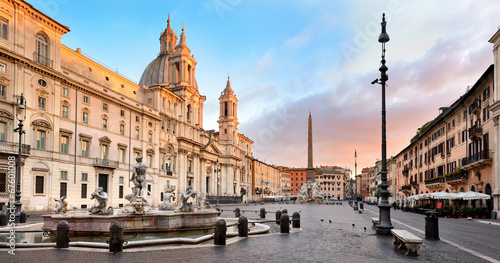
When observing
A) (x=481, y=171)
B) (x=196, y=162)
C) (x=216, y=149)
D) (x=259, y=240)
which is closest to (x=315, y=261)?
(x=259, y=240)

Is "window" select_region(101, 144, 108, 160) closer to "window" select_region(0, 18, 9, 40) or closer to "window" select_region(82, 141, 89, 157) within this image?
"window" select_region(82, 141, 89, 157)

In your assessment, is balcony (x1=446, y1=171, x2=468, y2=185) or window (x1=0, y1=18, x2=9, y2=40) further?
balcony (x1=446, y1=171, x2=468, y2=185)

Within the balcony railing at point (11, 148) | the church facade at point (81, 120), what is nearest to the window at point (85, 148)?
the church facade at point (81, 120)

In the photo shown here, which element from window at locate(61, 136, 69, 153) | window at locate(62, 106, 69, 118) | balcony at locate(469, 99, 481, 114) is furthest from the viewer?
window at locate(62, 106, 69, 118)

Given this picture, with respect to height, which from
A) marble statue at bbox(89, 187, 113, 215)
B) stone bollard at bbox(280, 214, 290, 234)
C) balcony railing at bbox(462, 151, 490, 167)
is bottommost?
stone bollard at bbox(280, 214, 290, 234)

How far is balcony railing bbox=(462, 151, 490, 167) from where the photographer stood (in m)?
30.0

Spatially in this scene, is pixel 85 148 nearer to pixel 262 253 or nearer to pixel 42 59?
pixel 42 59

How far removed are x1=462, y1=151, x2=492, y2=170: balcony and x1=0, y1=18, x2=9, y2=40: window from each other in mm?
38514

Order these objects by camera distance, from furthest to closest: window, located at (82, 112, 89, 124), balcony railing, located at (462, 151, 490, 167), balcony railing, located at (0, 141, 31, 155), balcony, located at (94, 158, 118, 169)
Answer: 1. balcony, located at (94, 158, 118, 169)
2. window, located at (82, 112, 89, 124)
3. balcony railing, located at (462, 151, 490, 167)
4. balcony railing, located at (0, 141, 31, 155)

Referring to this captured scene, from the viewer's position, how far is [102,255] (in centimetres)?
984

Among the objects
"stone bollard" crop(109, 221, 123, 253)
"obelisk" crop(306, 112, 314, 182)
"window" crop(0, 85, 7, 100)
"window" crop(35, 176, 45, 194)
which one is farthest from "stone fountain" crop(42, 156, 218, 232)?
"obelisk" crop(306, 112, 314, 182)

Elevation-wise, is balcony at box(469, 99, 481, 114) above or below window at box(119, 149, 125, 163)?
above

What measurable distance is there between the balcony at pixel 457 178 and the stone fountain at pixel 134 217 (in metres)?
28.2

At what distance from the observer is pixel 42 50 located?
34.8 meters
